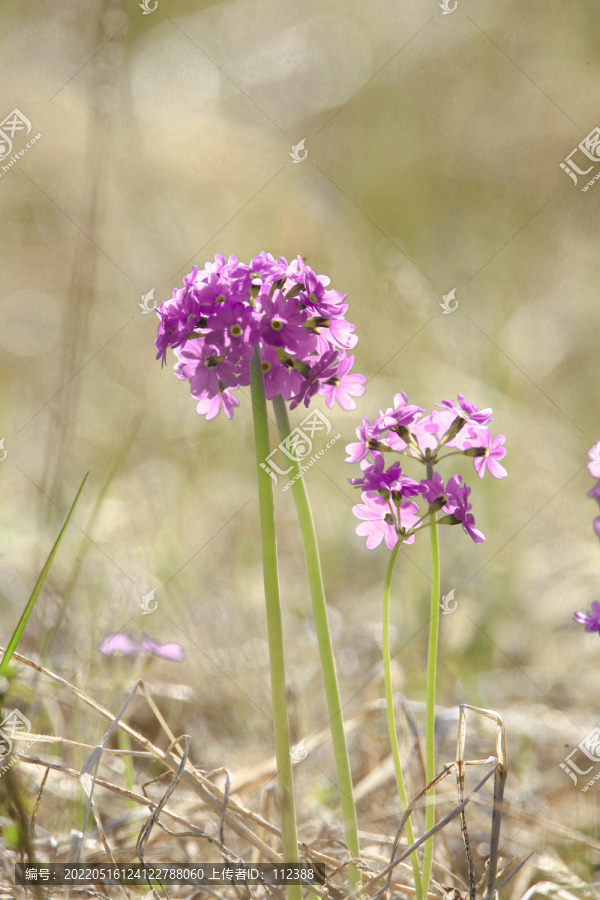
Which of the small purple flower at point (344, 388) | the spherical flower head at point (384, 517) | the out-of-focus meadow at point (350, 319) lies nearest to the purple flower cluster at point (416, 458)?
the spherical flower head at point (384, 517)

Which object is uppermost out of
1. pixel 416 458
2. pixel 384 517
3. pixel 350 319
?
pixel 350 319

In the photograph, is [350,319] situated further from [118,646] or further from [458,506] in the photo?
[458,506]

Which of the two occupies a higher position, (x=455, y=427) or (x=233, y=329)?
(x=233, y=329)

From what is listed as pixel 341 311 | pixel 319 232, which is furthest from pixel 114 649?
pixel 319 232

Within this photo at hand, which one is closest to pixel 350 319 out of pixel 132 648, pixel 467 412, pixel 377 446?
pixel 132 648

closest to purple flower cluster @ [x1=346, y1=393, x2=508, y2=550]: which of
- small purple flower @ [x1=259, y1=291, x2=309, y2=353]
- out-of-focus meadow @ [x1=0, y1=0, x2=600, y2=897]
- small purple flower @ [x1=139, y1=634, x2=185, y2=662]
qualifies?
small purple flower @ [x1=259, y1=291, x2=309, y2=353]

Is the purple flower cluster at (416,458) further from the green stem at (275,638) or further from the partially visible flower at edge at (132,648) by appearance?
the partially visible flower at edge at (132,648)
